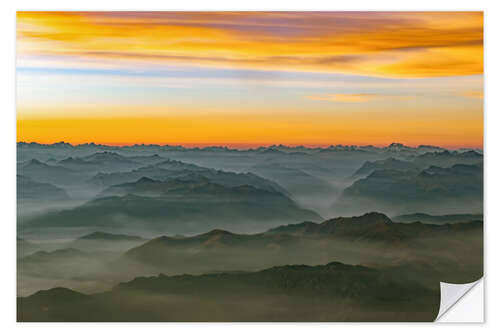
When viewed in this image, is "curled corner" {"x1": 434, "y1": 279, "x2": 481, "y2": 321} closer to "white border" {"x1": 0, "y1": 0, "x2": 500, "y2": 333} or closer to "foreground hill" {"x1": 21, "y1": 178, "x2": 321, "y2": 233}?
"white border" {"x1": 0, "y1": 0, "x2": 500, "y2": 333}

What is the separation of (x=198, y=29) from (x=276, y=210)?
1.34 m

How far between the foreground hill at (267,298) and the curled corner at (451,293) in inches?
1.8

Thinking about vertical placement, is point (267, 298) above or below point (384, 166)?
below

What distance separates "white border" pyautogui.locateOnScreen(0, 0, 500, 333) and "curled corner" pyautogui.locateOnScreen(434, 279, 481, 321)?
0.11m

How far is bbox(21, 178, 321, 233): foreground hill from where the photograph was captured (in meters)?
3.60

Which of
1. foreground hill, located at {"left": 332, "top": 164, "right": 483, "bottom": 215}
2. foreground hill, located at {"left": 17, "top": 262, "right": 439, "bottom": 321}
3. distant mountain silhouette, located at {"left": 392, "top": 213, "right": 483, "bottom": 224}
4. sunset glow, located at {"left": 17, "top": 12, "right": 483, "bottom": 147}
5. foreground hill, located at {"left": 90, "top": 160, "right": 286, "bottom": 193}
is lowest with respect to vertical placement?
foreground hill, located at {"left": 17, "top": 262, "right": 439, "bottom": 321}

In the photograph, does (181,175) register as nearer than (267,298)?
No

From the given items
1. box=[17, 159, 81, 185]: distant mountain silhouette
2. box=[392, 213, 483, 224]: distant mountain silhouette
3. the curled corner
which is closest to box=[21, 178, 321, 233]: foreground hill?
box=[17, 159, 81, 185]: distant mountain silhouette

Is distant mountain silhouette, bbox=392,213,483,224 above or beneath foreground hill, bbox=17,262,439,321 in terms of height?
above
